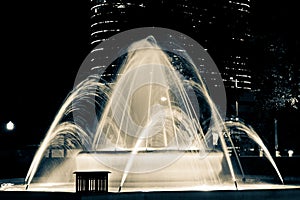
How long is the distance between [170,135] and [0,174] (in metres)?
7.38

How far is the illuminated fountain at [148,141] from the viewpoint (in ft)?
53.4

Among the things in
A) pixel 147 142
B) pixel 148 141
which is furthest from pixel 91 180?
pixel 148 141

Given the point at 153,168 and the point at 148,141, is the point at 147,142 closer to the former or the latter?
the point at 148,141

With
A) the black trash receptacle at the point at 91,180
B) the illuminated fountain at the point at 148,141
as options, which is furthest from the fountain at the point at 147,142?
the black trash receptacle at the point at 91,180

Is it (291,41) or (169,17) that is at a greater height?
(169,17)

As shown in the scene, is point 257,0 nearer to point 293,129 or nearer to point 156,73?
point 156,73

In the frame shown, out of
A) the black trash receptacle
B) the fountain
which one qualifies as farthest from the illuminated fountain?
the black trash receptacle

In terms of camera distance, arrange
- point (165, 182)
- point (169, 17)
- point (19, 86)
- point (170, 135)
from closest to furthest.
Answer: point (165, 182)
point (170, 135)
point (19, 86)
point (169, 17)

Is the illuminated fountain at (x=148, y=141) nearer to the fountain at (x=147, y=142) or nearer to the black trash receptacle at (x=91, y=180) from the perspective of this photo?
the fountain at (x=147, y=142)

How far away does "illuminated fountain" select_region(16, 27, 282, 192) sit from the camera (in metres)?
16.3

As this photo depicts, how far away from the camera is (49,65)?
1318 inches

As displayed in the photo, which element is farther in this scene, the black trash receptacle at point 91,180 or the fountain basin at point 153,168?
the fountain basin at point 153,168

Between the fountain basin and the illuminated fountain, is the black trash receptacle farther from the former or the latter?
the fountain basin

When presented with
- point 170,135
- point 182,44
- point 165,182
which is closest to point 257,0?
point 170,135
